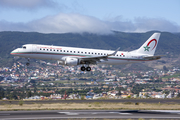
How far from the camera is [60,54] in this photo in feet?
172

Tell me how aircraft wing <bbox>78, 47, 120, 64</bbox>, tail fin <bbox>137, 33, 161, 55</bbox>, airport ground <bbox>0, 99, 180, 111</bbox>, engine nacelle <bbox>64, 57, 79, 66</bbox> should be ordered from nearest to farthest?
airport ground <bbox>0, 99, 180, 111</bbox> < engine nacelle <bbox>64, 57, 79, 66</bbox> < aircraft wing <bbox>78, 47, 120, 64</bbox> < tail fin <bbox>137, 33, 161, 55</bbox>

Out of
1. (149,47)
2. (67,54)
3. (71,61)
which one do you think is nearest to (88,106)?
(71,61)

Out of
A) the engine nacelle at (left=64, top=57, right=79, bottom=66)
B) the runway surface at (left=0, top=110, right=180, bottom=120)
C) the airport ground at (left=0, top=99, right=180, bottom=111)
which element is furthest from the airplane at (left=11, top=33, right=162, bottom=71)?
the runway surface at (left=0, top=110, right=180, bottom=120)

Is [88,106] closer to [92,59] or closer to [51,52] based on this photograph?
[92,59]

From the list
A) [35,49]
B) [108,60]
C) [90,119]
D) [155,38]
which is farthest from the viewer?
[155,38]

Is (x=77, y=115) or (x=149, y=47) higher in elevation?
(x=149, y=47)

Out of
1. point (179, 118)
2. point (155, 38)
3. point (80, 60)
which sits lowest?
point (179, 118)

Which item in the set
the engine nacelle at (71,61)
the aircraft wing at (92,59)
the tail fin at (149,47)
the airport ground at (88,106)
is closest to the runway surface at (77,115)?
the airport ground at (88,106)

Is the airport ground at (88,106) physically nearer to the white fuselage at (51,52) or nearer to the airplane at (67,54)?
the airplane at (67,54)

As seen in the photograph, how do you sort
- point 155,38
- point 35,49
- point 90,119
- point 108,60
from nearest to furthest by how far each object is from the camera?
point 90,119
point 35,49
point 108,60
point 155,38

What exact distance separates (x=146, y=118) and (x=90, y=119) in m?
6.85

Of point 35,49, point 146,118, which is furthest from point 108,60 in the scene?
point 146,118

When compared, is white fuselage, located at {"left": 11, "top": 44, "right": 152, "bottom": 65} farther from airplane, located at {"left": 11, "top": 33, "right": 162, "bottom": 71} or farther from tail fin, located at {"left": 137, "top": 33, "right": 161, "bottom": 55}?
tail fin, located at {"left": 137, "top": 33, "right": 161, "bottom": 55}

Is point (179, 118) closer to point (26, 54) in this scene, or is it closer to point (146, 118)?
point (146, 118)
